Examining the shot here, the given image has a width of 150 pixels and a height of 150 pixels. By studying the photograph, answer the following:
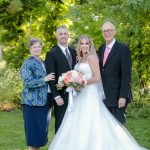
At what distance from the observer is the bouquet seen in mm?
5129

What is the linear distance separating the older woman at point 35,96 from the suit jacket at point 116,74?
723mm

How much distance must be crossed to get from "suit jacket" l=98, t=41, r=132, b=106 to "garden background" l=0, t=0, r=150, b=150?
527mm

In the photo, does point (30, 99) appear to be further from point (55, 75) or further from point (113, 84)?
point (113, 84)

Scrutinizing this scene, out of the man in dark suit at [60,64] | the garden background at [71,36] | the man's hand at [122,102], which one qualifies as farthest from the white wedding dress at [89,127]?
the garden background at [71,36]

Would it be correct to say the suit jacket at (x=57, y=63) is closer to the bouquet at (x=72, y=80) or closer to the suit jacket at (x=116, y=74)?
the bouquet at (x=72, y=80)

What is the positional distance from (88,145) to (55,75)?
3.23 ft

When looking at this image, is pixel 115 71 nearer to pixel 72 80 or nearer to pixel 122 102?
pixel 122 102

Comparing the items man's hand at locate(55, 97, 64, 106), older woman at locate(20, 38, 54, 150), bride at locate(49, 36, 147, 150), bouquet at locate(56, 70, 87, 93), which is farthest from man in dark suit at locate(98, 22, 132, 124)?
older woman at locate(20, 38, 54, 150)

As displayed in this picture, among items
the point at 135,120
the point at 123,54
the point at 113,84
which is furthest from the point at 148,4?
the point at 135,120

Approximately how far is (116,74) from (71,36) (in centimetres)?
698

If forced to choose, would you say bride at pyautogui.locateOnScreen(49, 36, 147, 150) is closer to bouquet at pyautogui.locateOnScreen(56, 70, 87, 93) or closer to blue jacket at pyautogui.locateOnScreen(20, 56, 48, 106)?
bouquet at pyautogui.locateOnScreen(56, 70, 87, 93)

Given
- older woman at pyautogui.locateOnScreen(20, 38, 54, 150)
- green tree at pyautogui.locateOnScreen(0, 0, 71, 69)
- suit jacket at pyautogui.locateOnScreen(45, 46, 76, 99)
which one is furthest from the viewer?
green tree at pyautogui.locateOnScreen(0, 0, 71, 69)

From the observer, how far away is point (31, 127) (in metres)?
5.33

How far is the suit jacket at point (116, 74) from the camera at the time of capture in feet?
17.4
